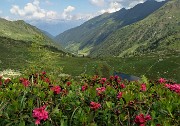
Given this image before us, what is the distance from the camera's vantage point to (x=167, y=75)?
653 feet

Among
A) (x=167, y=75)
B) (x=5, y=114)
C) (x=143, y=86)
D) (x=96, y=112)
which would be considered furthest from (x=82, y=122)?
(x=167, y=75)

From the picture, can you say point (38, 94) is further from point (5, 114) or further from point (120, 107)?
point (120, 107)

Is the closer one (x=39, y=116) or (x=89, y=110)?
(x=39, y=116)

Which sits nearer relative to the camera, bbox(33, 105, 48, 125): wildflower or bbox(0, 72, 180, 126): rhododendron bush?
bbox(33, 105, 48, 125): wildflower

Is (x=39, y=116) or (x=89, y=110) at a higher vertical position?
(x=39, y=116)

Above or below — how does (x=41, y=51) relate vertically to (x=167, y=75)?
above

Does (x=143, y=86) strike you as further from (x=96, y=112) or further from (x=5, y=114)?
(x=5, y=114)

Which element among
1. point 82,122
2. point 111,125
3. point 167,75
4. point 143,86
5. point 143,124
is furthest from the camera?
point 167,75

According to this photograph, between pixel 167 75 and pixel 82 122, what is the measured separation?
198404 mm

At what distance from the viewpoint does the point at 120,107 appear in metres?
7.65

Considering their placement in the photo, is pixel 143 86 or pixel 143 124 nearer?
pixel 143 124

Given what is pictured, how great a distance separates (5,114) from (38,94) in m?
1.65

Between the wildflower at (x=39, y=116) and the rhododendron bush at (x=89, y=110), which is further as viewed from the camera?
the rhododendron bush at (x=89, y=110)

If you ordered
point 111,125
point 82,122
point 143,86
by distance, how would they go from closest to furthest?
point 82,122
point 111,125
point 143,86
